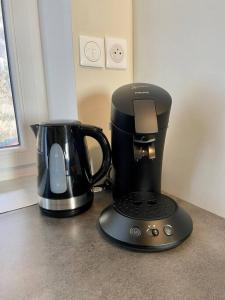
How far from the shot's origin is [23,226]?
0.65 meters

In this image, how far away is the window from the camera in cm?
85

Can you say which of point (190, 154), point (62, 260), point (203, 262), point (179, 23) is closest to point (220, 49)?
point (179, 23)

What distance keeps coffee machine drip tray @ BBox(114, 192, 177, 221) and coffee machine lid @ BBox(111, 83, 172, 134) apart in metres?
0.18

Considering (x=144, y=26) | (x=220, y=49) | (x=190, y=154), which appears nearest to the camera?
(x=220, y=49)

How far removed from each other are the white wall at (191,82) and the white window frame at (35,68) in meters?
0.28

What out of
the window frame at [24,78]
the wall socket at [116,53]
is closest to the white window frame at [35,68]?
the window frame at [24,78]

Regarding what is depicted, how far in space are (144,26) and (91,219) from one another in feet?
2.23

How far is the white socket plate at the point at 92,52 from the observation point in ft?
2.58

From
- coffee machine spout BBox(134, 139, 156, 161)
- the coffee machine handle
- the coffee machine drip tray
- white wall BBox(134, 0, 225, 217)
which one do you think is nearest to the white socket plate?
white wall BBox(134, 0, 225, 217)

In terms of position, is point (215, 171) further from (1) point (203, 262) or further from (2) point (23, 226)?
(2) point (23, 226)

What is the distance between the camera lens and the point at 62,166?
2.17 ft

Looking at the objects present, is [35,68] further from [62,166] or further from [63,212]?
[63,212]

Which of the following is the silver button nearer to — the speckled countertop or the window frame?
the speckled countertop

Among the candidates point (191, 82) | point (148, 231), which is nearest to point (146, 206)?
point (148, 231)
